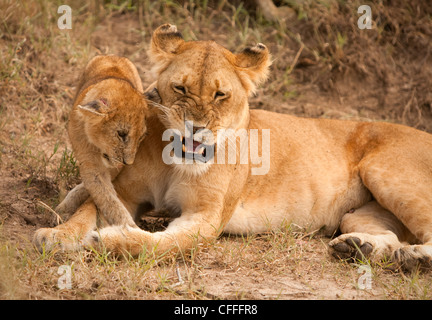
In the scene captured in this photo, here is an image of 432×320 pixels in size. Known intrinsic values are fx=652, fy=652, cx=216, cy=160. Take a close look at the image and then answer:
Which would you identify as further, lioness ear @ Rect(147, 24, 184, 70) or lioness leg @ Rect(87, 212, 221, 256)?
lioness ear @ Rect(147, 24, 184, 70)

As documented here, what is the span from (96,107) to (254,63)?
1.06 m

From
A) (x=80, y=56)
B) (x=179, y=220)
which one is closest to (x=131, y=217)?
(x=179, y=220)

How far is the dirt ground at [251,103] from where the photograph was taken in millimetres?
3268

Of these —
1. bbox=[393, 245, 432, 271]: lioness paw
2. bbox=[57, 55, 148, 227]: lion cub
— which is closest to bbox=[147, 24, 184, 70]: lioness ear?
bbox=[57, 55, 148, 227]: lion cub

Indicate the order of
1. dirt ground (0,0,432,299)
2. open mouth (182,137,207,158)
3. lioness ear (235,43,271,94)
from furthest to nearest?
lioness ear (235,43,271,94) < open mouth (182,137,207,158) < dirt ground (0,0,432,299)

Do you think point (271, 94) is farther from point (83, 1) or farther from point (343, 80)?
point (83, 1)

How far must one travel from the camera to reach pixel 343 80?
6.57 m

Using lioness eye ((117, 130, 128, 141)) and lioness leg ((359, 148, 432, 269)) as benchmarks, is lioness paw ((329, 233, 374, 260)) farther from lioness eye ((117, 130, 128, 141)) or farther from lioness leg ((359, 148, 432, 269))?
lioness eye ((117, 130, 128, 141))

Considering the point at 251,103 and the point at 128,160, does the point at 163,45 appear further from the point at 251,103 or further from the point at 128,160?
the point at 251,103

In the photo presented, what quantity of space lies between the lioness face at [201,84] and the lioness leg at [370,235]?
936 mm

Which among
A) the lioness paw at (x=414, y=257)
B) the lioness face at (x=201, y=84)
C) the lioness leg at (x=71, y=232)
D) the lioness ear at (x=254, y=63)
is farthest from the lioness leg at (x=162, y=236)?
the lioness paw at (x=414, y=257)

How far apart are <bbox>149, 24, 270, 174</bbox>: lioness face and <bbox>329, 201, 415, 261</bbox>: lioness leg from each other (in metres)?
0.94

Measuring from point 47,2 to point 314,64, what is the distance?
2.71 m

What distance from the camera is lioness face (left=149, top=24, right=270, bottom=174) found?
→ 11.7ft
